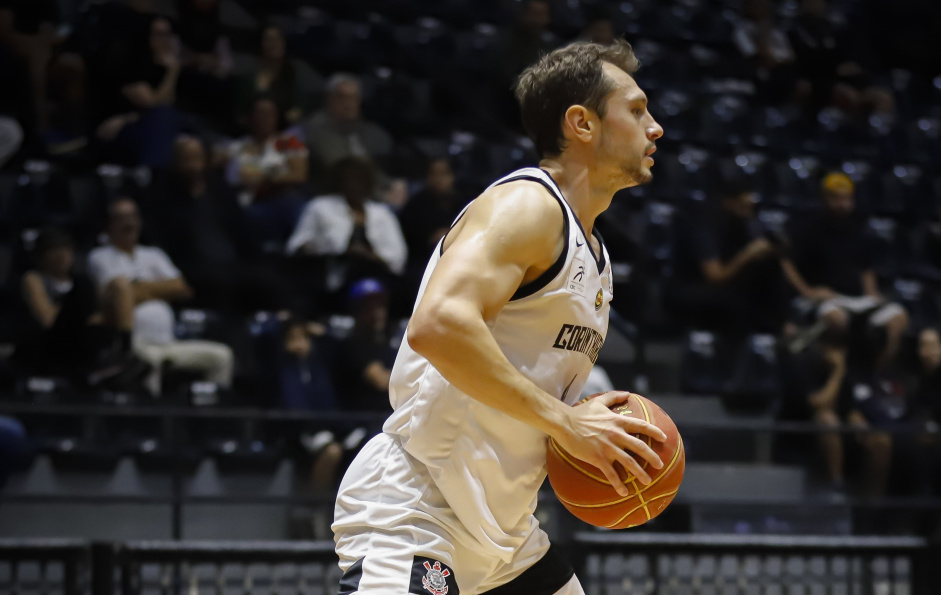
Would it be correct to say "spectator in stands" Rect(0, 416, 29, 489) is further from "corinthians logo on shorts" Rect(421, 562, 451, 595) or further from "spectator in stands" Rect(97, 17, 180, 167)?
"spectator in stands" Rect(97, 17, 180, 167)

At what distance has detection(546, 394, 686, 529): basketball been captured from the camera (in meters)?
2.54

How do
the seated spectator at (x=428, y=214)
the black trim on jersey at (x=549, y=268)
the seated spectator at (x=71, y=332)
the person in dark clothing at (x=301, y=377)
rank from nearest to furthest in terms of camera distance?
1. the black trim on jersey at (x=549, y=268)
2. the seated spectator at (x=71, y=332)
3. the person in dark clothing at (x=301, y=377)
4. the seated spectator at (x=428, y=214)

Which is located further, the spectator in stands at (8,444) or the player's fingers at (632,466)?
the spectator in stands at (8,444)

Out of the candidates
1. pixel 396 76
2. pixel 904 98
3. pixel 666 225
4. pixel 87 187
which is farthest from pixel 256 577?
pixel 904 98

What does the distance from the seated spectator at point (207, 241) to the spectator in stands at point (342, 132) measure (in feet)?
2.90

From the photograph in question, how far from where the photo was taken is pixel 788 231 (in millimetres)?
8609

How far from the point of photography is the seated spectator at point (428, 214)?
7684 mm

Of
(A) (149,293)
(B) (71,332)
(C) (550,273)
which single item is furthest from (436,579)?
(A) (149,293)

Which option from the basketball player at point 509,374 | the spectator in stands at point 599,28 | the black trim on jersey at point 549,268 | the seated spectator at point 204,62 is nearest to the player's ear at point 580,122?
the basketball player at point 509,374

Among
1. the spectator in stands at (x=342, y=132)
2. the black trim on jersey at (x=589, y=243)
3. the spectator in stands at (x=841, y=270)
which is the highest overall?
the black trim on jersey at (x=589, y=243)

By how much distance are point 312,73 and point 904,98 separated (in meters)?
6.16

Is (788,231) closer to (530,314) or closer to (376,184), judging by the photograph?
(376,184)

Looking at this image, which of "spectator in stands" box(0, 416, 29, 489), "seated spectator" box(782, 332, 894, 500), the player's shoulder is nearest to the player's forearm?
the player's shoulder

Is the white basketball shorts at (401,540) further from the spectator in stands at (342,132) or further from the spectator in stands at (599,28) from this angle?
the spectator in stands at (599,28)
